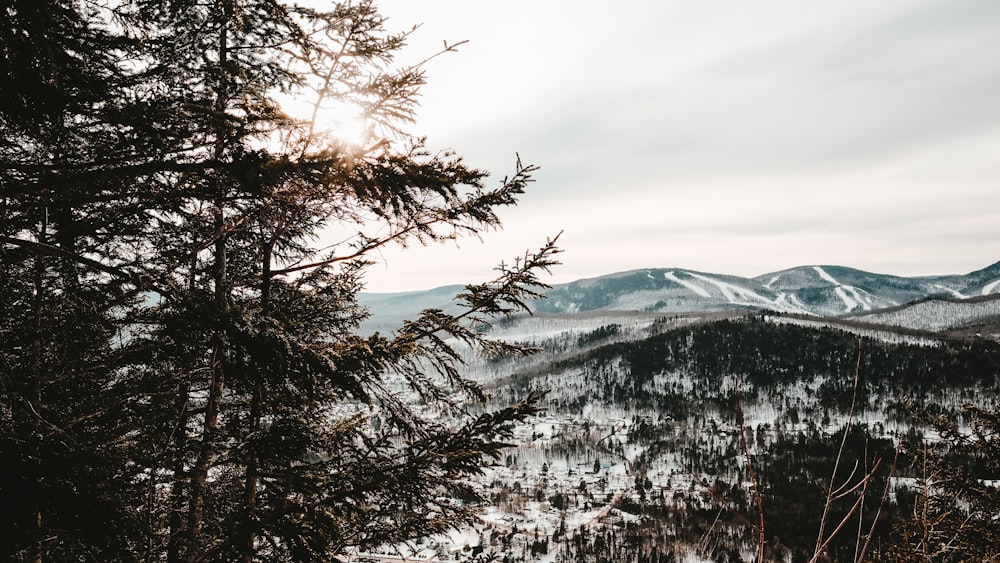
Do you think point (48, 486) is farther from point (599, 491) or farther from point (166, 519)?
point (599, 491)

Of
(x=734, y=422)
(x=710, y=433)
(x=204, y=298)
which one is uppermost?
(x=204, y=298)

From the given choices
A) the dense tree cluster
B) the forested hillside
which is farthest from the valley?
the dense tree cluster

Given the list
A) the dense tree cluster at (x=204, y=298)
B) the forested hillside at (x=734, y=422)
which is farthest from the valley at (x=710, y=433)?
the dense tree cluster at (x=204, y=298)

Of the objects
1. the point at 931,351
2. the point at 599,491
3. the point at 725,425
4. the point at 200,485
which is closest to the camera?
the point at 200,485

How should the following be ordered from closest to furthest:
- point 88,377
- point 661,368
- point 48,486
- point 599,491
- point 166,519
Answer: point 48,486 < point 88,377 < point 166,519 < point 599,491 < point 661,368

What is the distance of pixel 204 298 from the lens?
3.39 metres

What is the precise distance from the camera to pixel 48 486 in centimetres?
287

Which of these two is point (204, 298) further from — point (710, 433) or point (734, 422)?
point (734, 422)

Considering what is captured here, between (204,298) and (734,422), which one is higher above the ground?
(204,298)

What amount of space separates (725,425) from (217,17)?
161m

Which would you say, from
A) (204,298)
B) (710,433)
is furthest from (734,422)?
(204,298)

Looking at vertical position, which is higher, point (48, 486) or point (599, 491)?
point (48, 486)

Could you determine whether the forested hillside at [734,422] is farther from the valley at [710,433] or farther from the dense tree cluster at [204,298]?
the dense tree cluster at [204,298]

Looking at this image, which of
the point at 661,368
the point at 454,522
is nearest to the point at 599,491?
the point at 661,368
